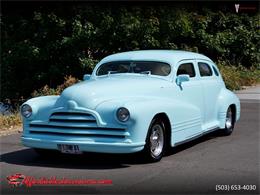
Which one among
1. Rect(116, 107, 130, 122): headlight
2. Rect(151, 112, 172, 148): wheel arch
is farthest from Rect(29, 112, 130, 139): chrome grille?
Rect(151, 112, 172, 148): wheel arch

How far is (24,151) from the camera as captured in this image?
8938mm

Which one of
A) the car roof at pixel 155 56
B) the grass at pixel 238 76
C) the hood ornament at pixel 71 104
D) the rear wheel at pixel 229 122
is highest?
the car roof at pixel 155 56

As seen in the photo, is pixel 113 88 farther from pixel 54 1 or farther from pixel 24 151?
pixel 54 1

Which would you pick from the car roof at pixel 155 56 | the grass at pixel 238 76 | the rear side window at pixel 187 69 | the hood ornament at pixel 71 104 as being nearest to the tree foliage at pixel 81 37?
the grass at pixel 238 76

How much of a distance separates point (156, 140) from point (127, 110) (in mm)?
860

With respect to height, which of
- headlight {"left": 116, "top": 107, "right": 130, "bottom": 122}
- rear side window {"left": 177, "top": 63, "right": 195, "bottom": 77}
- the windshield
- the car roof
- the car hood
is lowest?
headlight {"left": 116, "top": 107, "right": 130, "bottom": 122}

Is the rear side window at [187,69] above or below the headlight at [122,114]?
above

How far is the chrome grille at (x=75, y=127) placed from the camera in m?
7.37

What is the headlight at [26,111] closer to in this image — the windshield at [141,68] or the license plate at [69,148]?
the license plate at [69,148]

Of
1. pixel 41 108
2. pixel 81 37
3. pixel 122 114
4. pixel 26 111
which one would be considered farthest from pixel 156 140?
pixel 81 37

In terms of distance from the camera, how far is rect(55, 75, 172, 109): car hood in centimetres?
756

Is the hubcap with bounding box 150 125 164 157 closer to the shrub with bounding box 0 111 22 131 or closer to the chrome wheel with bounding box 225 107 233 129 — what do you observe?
the chrome wheel with bounding box 225 107 233 129

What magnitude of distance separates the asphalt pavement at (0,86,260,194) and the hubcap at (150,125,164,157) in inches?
7.0

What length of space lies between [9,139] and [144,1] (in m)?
14.8
